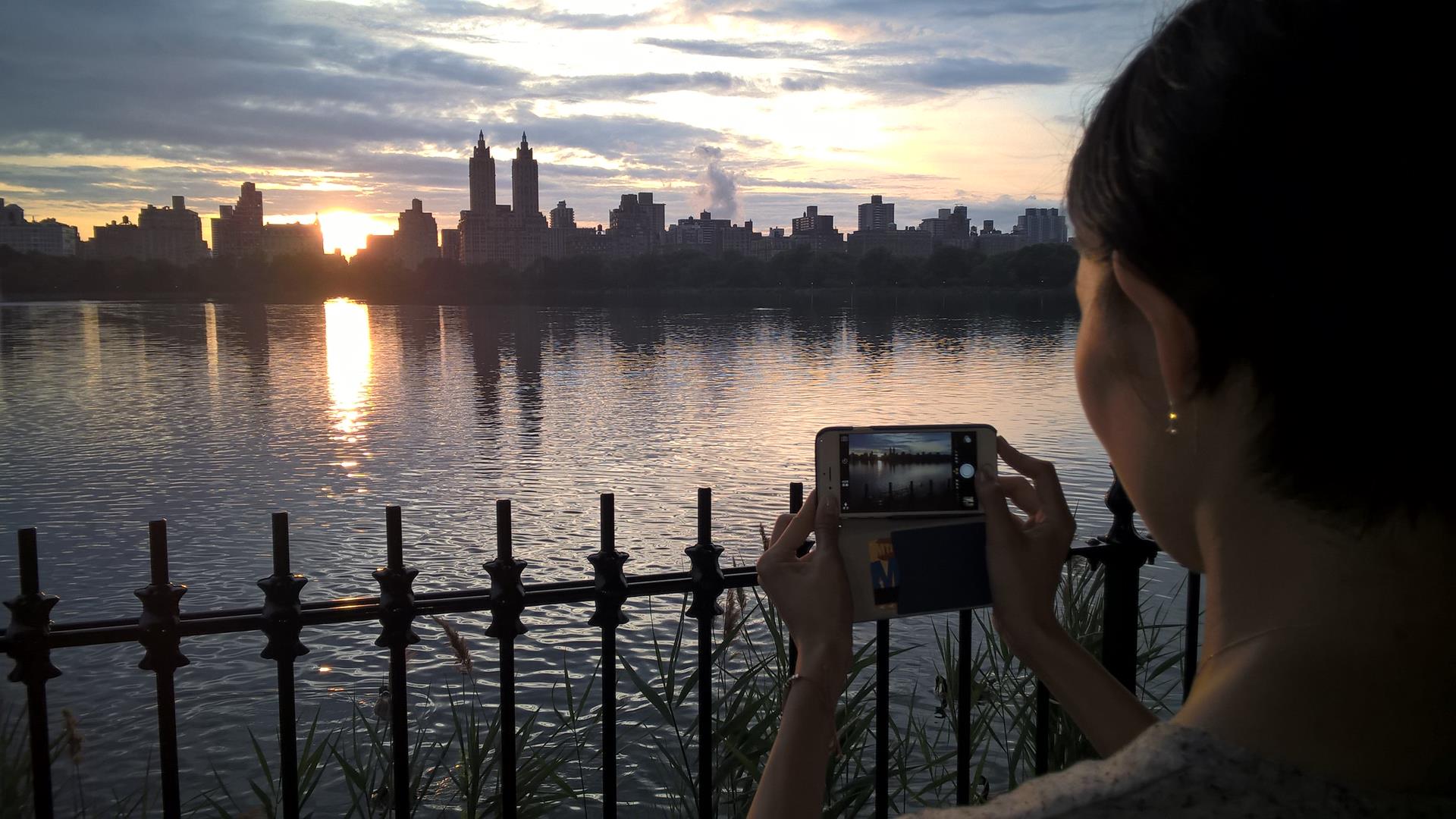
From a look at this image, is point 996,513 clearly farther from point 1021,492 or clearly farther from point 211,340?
point 211,340

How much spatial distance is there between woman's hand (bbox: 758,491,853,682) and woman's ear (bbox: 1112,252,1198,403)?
635 millimetres

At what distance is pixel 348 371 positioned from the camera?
1289 inches

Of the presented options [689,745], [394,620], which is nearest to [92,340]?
[689,745]

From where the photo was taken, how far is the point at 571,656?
819 centimetres

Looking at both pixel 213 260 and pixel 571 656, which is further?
pixel 213 260

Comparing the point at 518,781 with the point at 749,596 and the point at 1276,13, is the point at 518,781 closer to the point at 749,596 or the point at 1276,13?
the point at 1276,13

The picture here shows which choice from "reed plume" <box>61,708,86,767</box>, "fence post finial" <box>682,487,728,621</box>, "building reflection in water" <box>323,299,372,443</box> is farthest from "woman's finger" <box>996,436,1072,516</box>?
"building reflection in water" <box>323,299,372,443</box>

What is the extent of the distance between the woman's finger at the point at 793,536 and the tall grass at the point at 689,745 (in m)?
1.01

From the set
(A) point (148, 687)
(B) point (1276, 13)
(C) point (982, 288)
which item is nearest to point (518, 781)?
(B) point (1276, 13)

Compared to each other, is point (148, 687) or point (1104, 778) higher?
point (1104, 778)

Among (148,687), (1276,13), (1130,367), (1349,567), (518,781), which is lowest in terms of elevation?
(148,687)

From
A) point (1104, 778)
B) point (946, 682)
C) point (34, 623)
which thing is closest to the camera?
point (1104, 778)

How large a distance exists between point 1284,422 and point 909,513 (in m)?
0.81

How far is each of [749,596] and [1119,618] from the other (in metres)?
5.29
